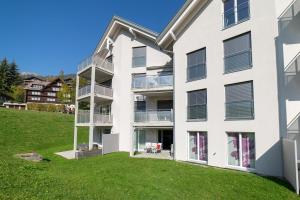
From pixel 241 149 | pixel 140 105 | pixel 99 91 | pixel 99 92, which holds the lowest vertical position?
pixel 241 149

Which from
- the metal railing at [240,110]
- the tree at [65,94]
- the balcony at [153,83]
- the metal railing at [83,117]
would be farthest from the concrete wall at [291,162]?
the tree at [65,94]

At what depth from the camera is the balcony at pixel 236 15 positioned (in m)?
14.7

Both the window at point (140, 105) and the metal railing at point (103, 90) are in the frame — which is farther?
the window at point (140, 105)

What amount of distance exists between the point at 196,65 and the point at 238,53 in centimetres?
343

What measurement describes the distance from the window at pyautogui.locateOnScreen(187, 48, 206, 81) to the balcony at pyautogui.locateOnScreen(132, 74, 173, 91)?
2.32 metres

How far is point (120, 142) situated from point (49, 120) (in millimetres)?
20659

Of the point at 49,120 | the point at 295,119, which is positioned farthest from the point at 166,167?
the point at 49,120

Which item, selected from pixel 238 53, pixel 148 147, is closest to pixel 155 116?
pixel 148 147

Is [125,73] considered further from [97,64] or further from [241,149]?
[241,149]

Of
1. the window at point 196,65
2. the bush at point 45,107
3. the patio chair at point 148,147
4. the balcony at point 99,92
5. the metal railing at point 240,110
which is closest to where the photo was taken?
the metal railing at point 240,110

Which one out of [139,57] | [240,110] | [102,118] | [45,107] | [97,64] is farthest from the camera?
[45,107]

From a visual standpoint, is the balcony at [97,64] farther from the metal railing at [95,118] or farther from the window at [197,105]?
the window at [197,105]

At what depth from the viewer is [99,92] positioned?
921 inches

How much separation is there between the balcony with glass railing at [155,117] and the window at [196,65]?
3.59 m
